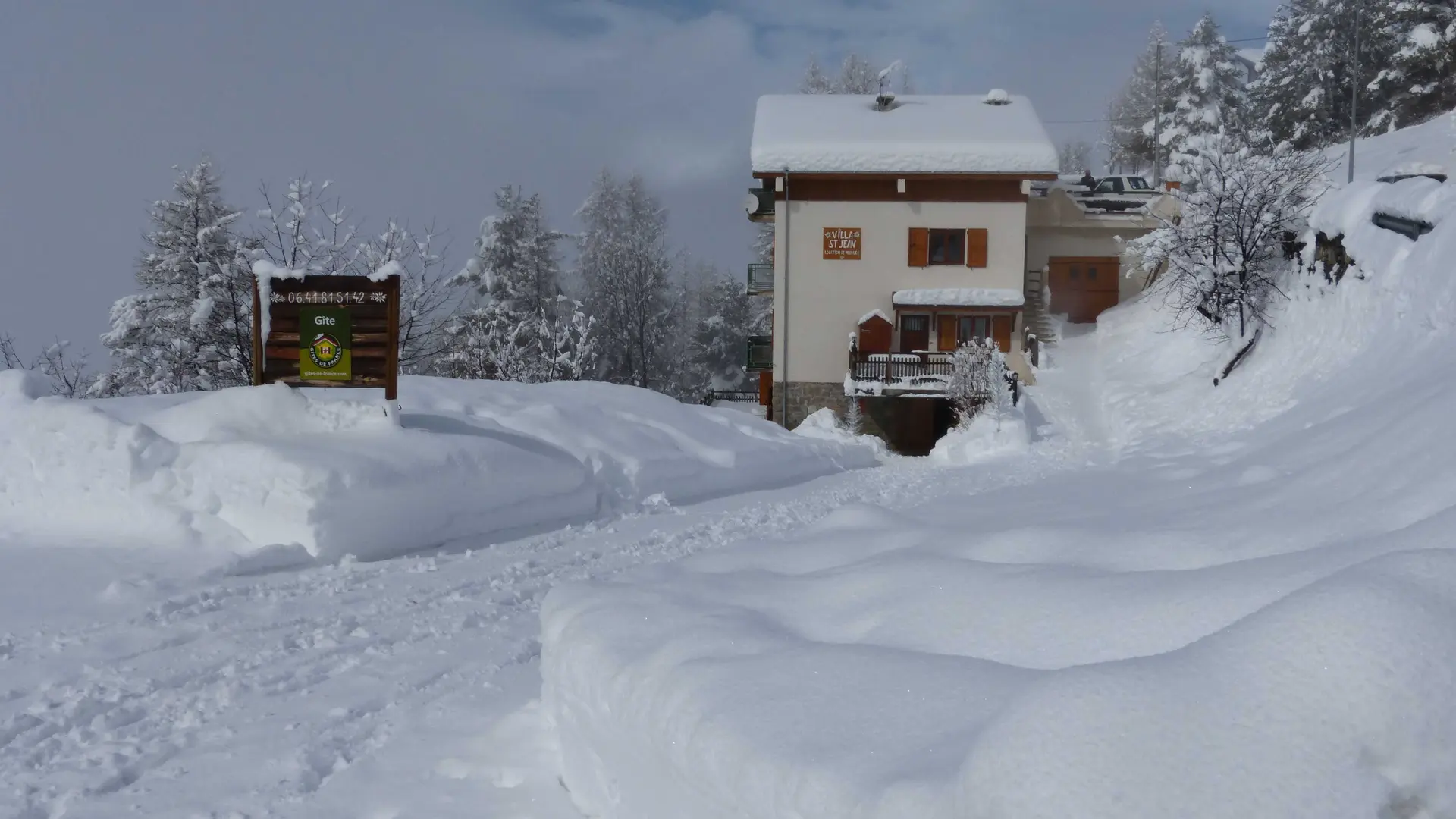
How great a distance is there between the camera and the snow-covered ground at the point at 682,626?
2938 millimetres

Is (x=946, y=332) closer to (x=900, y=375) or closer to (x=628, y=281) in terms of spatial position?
(x=900, y=375)

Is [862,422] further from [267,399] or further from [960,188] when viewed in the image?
[267,399]

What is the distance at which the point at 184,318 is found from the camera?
28.8m

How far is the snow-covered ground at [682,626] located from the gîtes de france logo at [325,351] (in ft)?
1.58

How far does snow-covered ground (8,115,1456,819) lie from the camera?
116 inches

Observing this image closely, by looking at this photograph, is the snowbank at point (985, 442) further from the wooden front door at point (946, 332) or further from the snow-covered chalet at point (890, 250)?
the wooden front door at point (946, 332)

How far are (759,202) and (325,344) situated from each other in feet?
66.3

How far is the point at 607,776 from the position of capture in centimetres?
456

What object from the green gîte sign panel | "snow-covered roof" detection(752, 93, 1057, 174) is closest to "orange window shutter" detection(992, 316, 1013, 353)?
"snow-covered roof" detection(752, 93, 1057, 174)

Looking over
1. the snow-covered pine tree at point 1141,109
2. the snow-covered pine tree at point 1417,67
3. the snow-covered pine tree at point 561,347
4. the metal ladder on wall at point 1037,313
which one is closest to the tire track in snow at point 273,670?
the metal ladder on wall at point 1037,313

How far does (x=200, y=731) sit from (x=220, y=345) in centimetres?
2527

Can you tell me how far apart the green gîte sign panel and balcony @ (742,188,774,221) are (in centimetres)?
1991

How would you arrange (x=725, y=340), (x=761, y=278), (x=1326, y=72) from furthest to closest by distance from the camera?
(x=725, y=340)
(x=1326, y=72)
(x=761, y=278)

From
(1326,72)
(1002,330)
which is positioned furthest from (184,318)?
(1326,72)
